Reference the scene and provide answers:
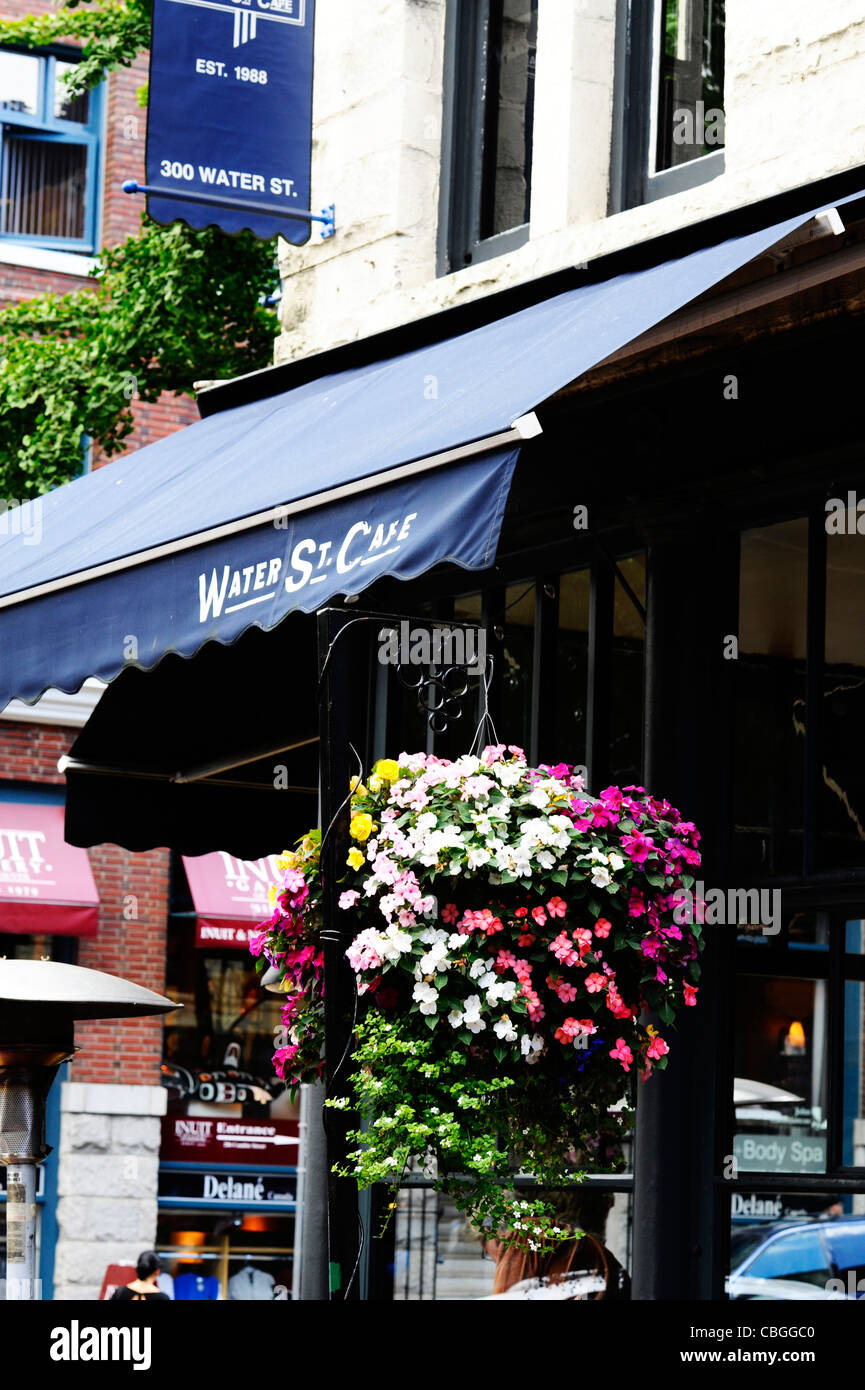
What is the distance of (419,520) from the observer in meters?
5.29

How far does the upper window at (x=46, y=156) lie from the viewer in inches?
740

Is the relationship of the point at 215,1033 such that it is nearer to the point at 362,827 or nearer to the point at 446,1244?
the point at 446,1244

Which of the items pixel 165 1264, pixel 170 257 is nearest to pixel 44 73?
pixel 170 257

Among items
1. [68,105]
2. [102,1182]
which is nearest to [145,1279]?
[102,1182]

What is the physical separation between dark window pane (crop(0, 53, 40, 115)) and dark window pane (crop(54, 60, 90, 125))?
178 mm

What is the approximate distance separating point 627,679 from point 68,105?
13903 millimetres

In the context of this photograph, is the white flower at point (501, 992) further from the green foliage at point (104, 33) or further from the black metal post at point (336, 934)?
the green foliage at point (104, 33)

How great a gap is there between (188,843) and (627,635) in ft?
9.71

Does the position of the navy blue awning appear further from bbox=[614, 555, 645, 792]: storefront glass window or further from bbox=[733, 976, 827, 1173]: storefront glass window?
bbox=[733, 976, 827, 1173]: storefront glass window

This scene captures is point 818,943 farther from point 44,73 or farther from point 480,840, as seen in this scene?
point 44,73

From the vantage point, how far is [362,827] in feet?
17.0

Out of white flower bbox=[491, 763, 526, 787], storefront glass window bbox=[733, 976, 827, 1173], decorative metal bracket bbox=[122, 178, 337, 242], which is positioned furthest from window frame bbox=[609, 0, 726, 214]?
white flower bbox=[491, 763, 526, 787]

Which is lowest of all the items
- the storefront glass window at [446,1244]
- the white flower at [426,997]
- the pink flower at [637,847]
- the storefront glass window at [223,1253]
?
the storefront glass window at [223,1253]

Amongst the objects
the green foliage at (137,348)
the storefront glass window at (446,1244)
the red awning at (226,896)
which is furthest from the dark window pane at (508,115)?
the red awning at (226,896)
